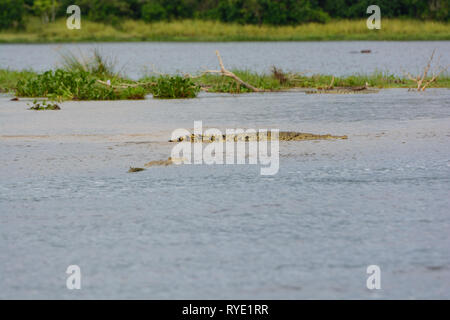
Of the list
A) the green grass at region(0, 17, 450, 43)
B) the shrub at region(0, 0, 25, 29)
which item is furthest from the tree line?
the green grass at region(0, 17, 450, 43)

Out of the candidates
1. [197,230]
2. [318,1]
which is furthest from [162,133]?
[318,1]

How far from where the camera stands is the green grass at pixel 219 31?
62.2m

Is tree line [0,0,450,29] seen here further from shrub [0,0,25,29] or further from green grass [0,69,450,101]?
green grass [0,69,450,101]

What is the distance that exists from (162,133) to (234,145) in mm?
2094

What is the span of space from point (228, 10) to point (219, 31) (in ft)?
7.88

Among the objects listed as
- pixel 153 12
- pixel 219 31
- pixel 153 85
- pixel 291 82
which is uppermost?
pixel 153 12

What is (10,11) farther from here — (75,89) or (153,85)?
(75,89)

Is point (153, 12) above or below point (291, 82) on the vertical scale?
above

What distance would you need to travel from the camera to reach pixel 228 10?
67375 mm

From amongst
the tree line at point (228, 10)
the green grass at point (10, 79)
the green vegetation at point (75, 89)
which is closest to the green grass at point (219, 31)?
the tree line at point (228, 10)

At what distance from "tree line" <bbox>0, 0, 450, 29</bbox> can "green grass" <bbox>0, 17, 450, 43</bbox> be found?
2.47 ft

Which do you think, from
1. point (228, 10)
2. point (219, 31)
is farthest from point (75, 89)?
point (228, 10)

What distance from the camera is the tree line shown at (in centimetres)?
6519

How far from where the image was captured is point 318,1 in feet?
230
